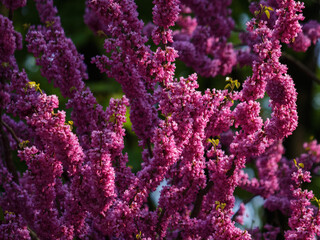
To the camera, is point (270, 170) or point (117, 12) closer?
point (117, 12)

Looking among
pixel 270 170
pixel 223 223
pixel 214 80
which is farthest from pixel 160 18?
pixel 214 80

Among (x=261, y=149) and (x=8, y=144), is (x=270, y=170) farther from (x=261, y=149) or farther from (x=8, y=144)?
(x=8, y=144)

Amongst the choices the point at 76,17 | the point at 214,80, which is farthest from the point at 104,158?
the point at 214,80

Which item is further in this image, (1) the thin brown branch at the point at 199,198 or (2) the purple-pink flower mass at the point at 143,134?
(1) the thin brown branch at the point at 199,198

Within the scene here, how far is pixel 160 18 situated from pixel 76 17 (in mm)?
6036

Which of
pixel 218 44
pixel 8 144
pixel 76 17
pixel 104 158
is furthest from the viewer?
pixel 76 17

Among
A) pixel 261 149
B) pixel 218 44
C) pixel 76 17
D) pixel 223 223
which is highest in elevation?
pixel 76 17

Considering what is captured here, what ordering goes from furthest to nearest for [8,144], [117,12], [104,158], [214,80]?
[214,80], [8,144], [117,12], [104,158]

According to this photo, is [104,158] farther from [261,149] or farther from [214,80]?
[214,80]

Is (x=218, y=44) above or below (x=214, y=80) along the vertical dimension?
below

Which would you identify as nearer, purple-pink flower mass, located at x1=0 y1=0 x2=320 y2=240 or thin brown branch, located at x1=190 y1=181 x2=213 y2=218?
purple-pink flower mass, located at x1=0 y1=0 x2=320 y2=240

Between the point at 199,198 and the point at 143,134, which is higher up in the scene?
the point at 143,134

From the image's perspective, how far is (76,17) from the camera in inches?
344

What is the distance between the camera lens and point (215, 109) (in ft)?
10.4
